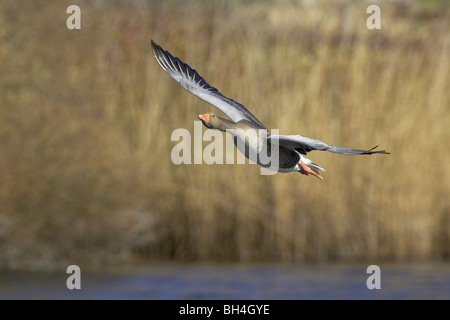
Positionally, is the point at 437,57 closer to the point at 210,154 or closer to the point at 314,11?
the point at 314,11

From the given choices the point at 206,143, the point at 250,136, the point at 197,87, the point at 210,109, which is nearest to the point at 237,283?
the point at 206,143

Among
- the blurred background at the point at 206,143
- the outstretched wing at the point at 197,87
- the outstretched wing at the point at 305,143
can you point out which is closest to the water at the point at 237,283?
the blurred background at the point at 206,143

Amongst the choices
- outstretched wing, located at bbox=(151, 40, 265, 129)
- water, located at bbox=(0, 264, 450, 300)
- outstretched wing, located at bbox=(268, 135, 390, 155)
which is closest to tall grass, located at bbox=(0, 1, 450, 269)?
water, located at bbox=(0, 264, 450, 300)

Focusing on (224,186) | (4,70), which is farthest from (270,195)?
(4,70)

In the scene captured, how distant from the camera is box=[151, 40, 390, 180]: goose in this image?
6.22 metres

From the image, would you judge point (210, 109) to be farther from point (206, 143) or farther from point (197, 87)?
point (197, 87)

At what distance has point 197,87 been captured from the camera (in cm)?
772

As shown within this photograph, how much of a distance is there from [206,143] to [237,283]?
6.38 feet

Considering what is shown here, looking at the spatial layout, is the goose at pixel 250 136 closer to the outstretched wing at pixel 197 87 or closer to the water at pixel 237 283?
the outstretched wing at pixel 197 87

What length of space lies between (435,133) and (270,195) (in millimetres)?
2396

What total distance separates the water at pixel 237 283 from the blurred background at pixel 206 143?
20cm

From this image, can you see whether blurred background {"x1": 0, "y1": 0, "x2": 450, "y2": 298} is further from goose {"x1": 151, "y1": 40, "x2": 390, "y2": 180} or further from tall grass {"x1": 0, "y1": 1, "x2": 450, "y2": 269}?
goose {"x1": 151, "y1": 40, "x2": 390, "y2": 180}
